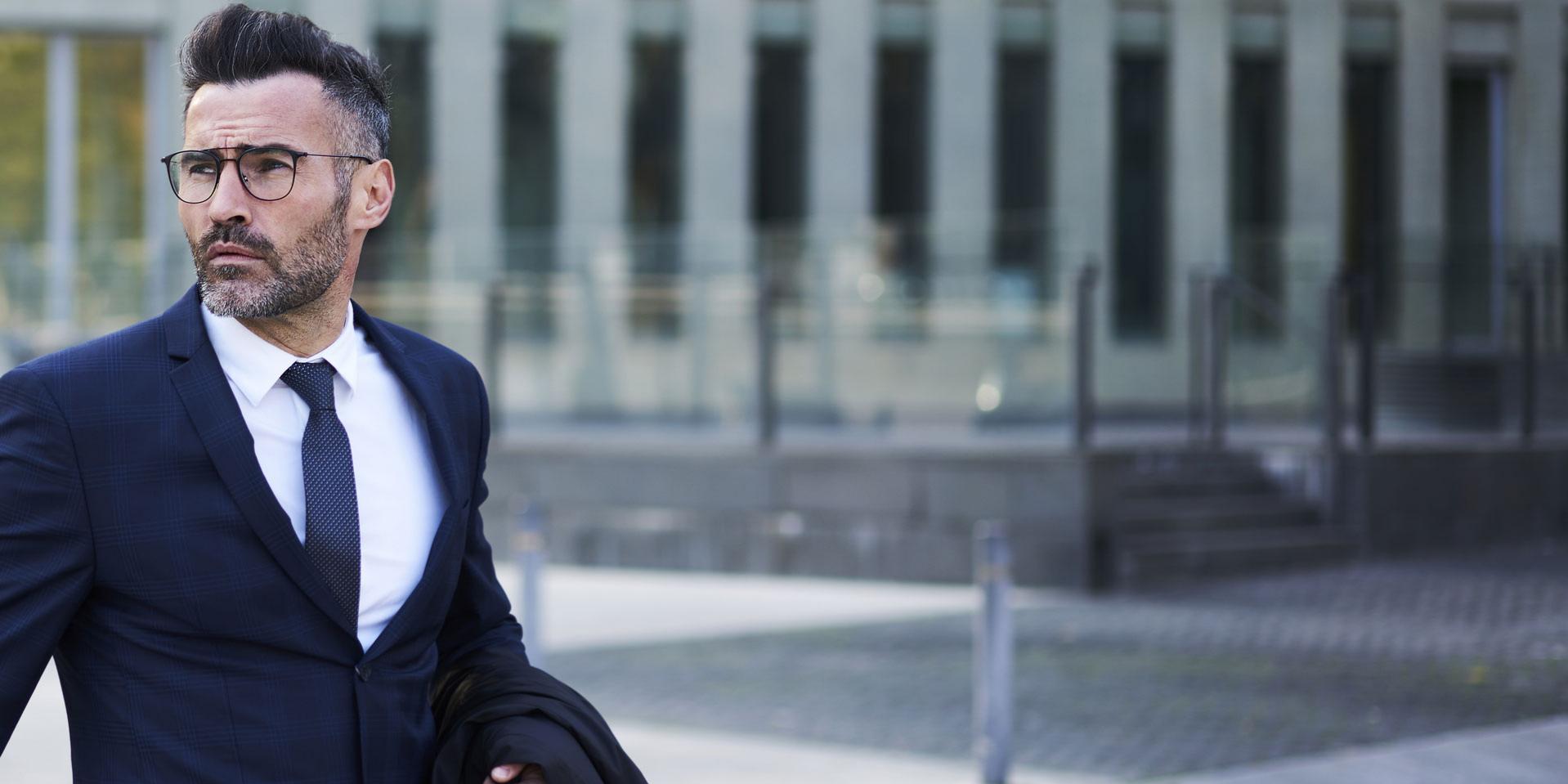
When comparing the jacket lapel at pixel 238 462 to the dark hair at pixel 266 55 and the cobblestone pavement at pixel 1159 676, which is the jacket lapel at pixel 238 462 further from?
the cobblestone pavement at pixel 1159 676

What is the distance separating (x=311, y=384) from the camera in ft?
7.81

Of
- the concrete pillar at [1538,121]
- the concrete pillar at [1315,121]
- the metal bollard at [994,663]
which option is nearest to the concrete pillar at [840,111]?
the concrete pillar at [1315,121]

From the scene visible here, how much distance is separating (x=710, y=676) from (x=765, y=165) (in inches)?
532

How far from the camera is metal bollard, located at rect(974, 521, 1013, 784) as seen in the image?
22.9 ft

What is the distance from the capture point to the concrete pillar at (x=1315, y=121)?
920 inches

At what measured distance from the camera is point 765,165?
2228 cm

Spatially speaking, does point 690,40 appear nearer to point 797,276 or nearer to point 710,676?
point 797,276

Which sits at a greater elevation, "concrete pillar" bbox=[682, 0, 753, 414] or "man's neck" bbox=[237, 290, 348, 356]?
"concrete pillar" bbox=[682, 0, 753, 414]

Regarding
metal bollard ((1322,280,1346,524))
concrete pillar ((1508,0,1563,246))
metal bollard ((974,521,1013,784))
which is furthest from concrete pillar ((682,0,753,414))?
metal bollard ((974,521,1013,784))

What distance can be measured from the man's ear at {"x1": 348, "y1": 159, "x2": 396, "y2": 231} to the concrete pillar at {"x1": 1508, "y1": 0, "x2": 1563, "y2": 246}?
76.9 ft

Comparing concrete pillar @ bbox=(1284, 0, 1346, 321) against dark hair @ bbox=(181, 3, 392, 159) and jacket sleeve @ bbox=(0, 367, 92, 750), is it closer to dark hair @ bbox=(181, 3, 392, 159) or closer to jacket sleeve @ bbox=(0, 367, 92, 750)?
dark hair @ bbox=(181, 3, 392, 159)

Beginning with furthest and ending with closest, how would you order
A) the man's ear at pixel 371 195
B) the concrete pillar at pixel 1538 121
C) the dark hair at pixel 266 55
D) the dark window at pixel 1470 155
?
the dark window at pixel 1470 155 → the concrete pillar at pixel 1538 121 → the man's ear at pixel 371 195 → the dark hair at pixel 266 55

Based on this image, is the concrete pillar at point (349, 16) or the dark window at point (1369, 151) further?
the dark window at point (1369, 151)

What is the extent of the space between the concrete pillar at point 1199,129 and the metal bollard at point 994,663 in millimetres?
16191
